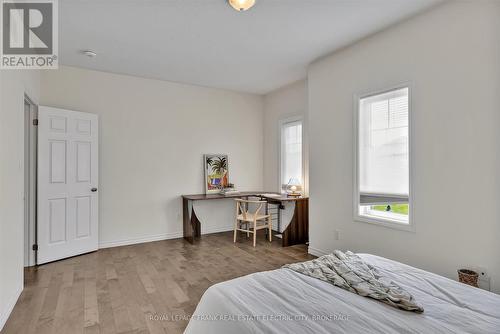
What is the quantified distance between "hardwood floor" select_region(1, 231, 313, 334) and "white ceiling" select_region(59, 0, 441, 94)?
2671mm

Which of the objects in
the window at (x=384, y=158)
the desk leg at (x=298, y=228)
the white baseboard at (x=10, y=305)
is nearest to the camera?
the white baseboard at (x=10, y=305)

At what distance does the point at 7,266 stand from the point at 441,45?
4161mm

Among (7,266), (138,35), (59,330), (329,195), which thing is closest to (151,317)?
(59,330)

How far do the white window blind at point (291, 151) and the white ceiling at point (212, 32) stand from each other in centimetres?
112

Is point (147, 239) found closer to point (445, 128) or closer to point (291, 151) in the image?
point (291, 151)

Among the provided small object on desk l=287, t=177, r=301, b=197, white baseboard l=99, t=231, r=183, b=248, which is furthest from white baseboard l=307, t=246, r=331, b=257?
white baseboard l=99, t=231, r=183, b=248

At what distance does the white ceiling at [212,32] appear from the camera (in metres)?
2.52

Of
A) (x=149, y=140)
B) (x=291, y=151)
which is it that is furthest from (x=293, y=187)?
(x=149, y=140)

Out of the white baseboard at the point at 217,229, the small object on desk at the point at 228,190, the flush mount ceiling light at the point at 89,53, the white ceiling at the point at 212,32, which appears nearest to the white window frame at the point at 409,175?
the white ceiling at the point at 212,32

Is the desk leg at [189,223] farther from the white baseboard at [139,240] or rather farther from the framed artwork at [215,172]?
the framed artwork at [215,172]

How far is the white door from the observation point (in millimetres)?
3535

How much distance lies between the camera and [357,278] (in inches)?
63.2

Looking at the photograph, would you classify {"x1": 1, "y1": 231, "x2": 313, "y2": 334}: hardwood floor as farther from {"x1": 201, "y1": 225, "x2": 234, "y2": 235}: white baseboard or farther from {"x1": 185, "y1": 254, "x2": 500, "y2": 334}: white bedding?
{"x1": 185, "y1": 254, "x2": 500, "y2": 334}: white bedding

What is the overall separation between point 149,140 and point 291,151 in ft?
8.12
